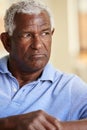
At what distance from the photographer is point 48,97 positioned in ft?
5.63

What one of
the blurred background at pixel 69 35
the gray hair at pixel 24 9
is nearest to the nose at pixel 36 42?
the gray hair at pixel 24 9

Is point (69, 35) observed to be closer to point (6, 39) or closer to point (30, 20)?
point (6, 39)

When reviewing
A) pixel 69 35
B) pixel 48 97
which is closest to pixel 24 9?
pixel 48 97

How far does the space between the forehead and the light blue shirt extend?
0.84 ft

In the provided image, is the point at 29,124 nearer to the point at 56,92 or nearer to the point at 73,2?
the point at 56,92

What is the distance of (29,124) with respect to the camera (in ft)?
4.57

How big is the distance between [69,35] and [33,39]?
3.35 meters

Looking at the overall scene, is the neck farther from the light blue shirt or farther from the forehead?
the forehead

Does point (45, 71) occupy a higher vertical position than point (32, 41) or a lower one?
lower

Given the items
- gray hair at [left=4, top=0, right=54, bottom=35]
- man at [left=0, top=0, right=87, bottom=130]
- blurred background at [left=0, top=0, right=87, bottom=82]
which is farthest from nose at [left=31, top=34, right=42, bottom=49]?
blurred background at [left=0, top=0, right=87, bottom=82]

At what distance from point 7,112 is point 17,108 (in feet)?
0.17

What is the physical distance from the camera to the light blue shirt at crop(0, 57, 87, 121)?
5.53 feet

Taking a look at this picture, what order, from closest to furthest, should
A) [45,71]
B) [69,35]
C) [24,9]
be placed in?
[24,9], [45,71], [69,35]

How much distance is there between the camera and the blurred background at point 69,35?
4.82m
